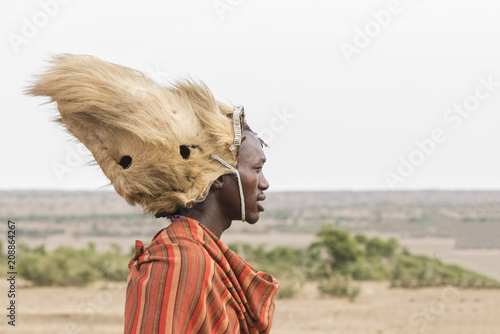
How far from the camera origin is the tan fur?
2.85 m

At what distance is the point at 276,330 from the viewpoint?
14188mm

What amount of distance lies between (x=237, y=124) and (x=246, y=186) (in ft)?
0.99

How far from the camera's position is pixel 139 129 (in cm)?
282

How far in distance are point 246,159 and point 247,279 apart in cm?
56

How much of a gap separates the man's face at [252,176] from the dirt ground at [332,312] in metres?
11.4

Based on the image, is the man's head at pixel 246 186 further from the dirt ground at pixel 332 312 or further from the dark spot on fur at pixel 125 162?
the dirt ground at pixel 332 312

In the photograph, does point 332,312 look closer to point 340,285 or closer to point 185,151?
point 340,285

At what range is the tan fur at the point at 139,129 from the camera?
9.36ft

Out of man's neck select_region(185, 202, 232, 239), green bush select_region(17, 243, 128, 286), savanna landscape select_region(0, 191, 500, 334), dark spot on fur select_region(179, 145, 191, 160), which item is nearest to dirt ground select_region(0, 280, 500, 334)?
savanna landscape select_region(0, 191, 500, 334)

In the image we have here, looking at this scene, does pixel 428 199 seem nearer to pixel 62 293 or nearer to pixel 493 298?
pixel 493 298

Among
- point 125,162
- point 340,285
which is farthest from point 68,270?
point 125,162

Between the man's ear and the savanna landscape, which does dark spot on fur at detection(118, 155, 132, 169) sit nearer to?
the man's ear

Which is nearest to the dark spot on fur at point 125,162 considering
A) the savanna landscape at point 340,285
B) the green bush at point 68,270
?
the savanna landscape at point 340,285

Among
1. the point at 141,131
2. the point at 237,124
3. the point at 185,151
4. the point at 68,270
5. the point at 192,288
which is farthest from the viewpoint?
the point at 68,270
